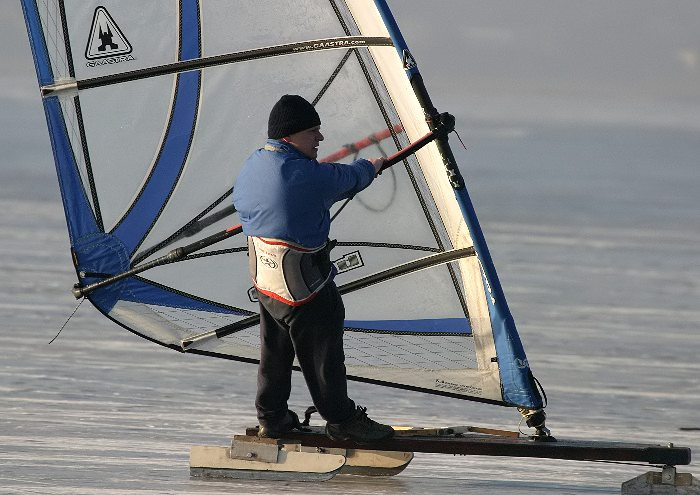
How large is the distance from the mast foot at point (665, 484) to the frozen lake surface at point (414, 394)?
0.66 ft

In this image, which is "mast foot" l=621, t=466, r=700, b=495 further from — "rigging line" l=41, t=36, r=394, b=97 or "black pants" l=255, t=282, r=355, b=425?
"rigging line" l=41, t=36, r=394, b=97

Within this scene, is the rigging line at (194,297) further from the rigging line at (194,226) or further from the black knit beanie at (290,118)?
the black knit beanie at (290,118)

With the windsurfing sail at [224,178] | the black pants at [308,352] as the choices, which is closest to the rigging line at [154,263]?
the windsurfing sail at [224,178]

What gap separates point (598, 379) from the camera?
28.1 feet

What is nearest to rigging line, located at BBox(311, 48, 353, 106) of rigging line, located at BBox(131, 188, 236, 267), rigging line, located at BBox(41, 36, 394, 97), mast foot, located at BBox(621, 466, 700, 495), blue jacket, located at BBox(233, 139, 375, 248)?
rigging line, located at BBox(41, 36, 394, 97)

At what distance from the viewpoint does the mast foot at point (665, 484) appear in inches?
232

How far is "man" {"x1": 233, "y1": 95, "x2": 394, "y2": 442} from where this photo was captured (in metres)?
5.73

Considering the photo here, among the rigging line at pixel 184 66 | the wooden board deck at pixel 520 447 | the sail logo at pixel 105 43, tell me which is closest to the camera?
the wooden board deck at pixel 520 447

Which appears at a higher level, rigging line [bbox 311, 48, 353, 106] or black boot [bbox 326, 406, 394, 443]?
rigging line [bbox 311, 48, 353, 106]

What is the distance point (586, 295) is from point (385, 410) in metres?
4.59

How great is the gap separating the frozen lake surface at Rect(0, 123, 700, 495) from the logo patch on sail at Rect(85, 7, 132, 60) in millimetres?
1623

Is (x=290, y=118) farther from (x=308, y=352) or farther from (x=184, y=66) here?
(x=184, y=66)

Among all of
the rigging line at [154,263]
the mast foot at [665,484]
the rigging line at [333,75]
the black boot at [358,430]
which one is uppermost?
the rigging line at [333,75]

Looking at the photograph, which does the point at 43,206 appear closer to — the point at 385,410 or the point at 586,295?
the point at 586,295
